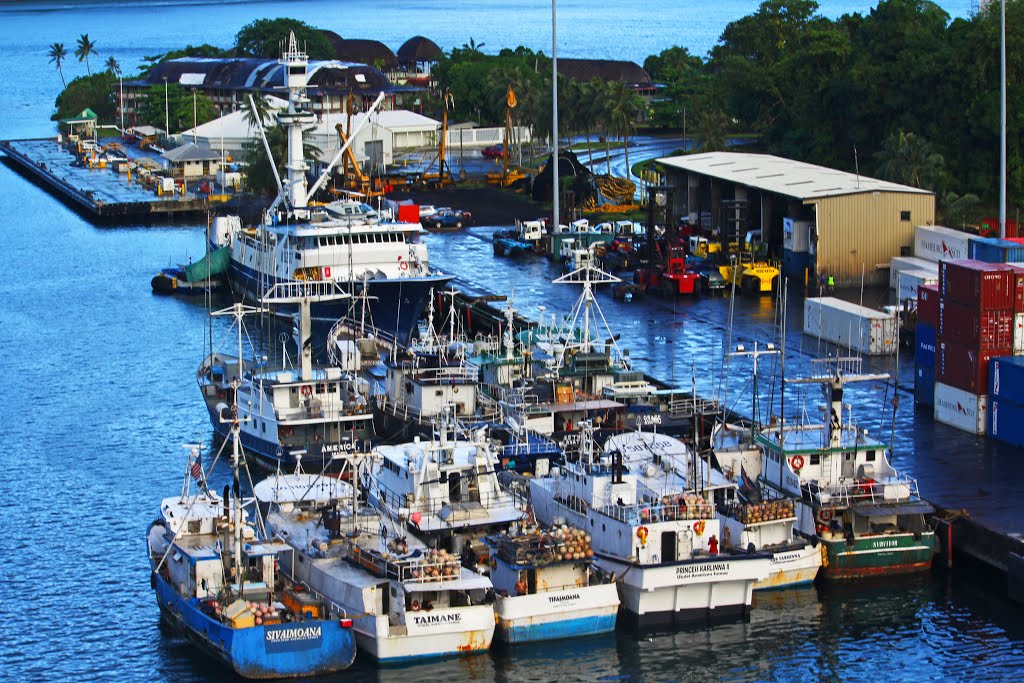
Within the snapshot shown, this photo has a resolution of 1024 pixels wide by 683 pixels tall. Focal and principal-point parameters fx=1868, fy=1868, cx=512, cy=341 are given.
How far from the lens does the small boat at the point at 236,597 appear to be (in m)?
38.5

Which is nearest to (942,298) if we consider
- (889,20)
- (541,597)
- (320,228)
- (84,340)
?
(541,597)

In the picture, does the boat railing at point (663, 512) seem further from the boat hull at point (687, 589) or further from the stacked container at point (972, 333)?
the stacked container at point (972, 333)

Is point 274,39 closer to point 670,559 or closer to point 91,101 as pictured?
point 91,101

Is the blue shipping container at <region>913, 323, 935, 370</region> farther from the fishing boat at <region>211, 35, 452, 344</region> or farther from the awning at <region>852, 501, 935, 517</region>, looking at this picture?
the fishing boat at <region>211, 35, 452, 344</region>

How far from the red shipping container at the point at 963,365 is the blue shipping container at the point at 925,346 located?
0.85m

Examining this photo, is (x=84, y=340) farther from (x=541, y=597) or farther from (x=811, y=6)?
(x=811, y=6)

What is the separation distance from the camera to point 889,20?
110000 mm

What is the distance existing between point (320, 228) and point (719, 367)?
21687 millimetres

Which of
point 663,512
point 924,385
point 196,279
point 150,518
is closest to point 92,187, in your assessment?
Answer: point 196,279

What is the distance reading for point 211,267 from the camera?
88.6m

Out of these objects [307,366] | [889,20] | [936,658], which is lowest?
[936,658]

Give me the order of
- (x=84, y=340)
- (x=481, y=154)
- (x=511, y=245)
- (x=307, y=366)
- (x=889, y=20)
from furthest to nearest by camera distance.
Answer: (x=481, y=154)
(x=889, y=20)
(x=511, y=245)
(x=84, y=340)
(x=307, y=366)

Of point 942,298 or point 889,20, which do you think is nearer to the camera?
point 942,298

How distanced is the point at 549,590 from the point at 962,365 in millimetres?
19341
